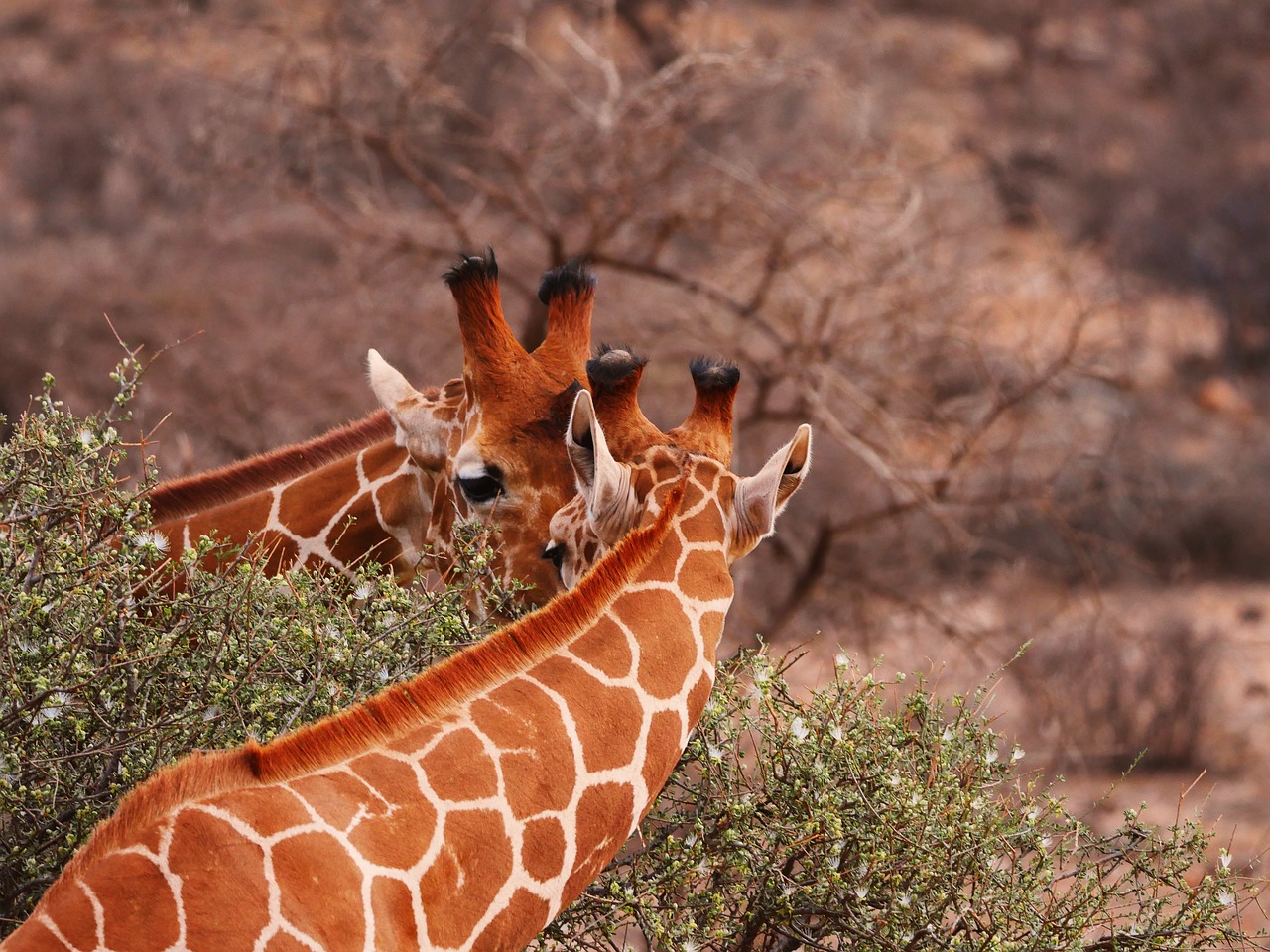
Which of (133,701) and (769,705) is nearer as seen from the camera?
(133,701)

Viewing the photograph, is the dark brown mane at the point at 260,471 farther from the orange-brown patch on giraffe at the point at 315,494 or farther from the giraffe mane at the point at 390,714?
the giraffe mane at the point at 390,714

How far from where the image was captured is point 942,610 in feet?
32.2

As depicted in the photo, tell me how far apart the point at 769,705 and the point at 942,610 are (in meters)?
6.77

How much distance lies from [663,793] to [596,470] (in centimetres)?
81

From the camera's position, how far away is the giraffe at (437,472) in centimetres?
401

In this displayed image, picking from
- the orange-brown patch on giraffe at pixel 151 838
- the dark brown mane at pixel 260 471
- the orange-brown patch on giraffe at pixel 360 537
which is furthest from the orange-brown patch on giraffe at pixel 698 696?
the dark brown mane at pixel 260 471

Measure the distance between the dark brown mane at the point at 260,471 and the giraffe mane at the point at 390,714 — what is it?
195 cm

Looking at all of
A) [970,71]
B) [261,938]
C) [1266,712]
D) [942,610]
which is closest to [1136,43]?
[970,71]

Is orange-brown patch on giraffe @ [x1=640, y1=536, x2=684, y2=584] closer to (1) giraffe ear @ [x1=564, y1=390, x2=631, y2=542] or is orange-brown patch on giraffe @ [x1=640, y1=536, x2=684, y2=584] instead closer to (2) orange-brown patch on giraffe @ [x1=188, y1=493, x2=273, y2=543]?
(1) giraffe ear @ [x1=564, y1=390, x2=631, y2=542]

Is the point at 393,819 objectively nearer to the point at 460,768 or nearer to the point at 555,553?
the point at 460,768

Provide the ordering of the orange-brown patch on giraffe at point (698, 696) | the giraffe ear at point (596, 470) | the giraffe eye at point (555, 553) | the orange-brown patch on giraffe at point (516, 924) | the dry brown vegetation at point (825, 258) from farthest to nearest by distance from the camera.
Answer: the dry brown vegetation at point (825, 258)
the giraffe eye at point (555, 553)
the giraffe ear at point (596, 470)
the orange-brown patch on giraffe at point (698, 696)
the orange-brown patch on giraffe at point (516, 924)

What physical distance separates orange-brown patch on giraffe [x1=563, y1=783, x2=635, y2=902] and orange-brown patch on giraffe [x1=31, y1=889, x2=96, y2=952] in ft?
2.67

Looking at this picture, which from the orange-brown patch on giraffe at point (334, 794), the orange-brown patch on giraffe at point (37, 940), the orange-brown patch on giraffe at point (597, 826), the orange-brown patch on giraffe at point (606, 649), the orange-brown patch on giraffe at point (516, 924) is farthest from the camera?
the orange-brown patch on giraffe at point (606, 649)

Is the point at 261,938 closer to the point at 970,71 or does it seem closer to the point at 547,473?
the point at 547,473
